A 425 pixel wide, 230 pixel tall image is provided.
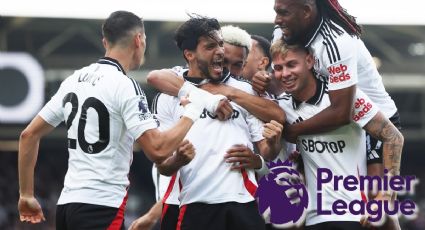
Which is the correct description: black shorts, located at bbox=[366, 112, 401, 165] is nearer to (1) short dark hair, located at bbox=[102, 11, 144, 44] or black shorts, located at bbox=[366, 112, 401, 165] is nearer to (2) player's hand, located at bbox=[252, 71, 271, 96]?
(2) player's hand, located at bbox=[252, 71, 271, 96]

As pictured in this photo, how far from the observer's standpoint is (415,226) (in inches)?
862

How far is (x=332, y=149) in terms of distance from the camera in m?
5.70

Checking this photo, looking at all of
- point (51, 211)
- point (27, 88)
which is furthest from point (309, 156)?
point (51, 211)

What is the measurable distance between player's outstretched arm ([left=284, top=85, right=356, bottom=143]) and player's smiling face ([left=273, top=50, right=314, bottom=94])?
0.25m

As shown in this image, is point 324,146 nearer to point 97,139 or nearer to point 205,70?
point 205,70

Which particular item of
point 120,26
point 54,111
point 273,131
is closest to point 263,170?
point 273,131

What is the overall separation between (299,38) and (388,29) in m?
13.4

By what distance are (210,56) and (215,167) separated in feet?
2.46

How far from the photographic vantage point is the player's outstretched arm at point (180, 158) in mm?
5562

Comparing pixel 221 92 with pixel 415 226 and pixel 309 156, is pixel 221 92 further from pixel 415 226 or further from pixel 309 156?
pixel 415 226

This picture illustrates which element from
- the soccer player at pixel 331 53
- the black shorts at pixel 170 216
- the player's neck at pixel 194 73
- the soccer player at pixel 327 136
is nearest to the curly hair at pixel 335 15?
the soccer player at pixel 331 53

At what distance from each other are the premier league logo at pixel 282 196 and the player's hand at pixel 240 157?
42 cm

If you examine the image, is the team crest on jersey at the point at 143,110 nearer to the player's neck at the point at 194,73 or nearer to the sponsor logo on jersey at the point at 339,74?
the player's neck at the point at 194,73

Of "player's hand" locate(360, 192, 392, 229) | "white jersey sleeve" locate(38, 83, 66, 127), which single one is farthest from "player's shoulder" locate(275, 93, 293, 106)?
"white jersey sleeve" locate(38, 83, 66, 127)
